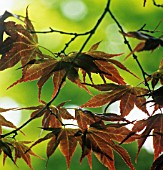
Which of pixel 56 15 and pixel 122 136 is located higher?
pixel 56 15

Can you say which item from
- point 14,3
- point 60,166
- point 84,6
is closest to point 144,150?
point 60,166

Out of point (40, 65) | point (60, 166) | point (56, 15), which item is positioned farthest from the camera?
point (56, 15)

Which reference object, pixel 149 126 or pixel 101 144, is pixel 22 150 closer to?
pixel 101 144

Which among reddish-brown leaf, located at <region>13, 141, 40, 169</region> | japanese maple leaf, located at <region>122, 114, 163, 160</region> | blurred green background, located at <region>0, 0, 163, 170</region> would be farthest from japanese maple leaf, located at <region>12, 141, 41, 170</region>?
blurred green background, located at <region>0, 0, 163, 170</region>

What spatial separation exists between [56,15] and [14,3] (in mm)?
453

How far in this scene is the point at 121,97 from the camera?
995mm

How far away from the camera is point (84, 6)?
15.4ft

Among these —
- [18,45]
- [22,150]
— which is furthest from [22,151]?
[18,45]

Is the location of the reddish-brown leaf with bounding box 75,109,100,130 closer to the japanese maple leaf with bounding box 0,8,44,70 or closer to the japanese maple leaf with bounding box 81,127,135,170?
the japanese maple leaf with bounding box 81,127,135,170

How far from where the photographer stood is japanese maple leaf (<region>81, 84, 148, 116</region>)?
97 centimetres

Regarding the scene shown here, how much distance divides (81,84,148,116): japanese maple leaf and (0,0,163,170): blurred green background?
297 centimetres

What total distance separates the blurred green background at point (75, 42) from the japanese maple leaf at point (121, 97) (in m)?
2.97

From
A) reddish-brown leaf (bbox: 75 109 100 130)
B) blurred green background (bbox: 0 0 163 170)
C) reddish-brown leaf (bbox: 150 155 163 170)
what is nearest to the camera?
reddish-brown leaf (bbox: 150 155 163 170)

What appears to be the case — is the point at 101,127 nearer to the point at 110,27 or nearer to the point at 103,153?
the point at 103,153
